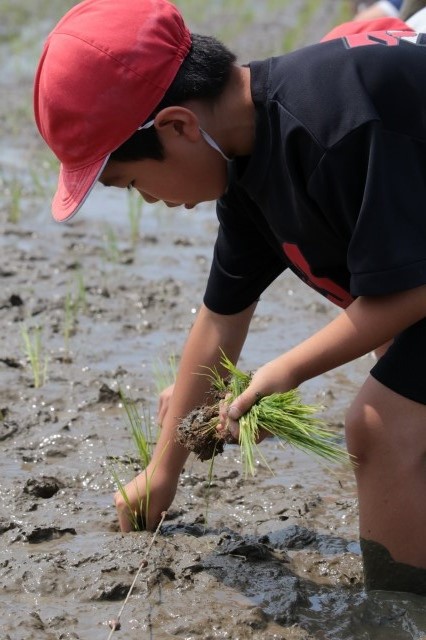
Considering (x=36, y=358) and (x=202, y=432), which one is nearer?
(x=202, y=432)

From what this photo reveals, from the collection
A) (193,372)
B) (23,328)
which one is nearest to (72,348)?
(23,328)

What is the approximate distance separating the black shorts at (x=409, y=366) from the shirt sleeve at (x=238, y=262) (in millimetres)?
439

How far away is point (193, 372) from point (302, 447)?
0.47 m

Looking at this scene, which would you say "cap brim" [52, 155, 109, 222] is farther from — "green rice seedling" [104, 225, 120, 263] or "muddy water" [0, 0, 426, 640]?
"green rice seedling" [104, 225, 120, 263]

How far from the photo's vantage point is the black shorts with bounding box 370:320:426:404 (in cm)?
243

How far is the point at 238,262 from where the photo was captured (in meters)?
2.88

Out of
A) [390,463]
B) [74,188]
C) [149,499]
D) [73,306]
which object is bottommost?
[73,306]

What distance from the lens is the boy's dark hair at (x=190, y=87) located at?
2410 mm

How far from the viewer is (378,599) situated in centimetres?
265

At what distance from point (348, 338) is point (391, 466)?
356 mm

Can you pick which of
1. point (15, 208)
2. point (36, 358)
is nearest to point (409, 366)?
point (36, 358)

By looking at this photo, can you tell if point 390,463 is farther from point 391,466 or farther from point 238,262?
point 238,262

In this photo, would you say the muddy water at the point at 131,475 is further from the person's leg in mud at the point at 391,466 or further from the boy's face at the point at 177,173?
the boy's face at the point at 177,173

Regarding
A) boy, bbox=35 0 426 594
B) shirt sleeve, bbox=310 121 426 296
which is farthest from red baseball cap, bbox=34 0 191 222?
shirt sleeve, bbox=310 121 426 296
